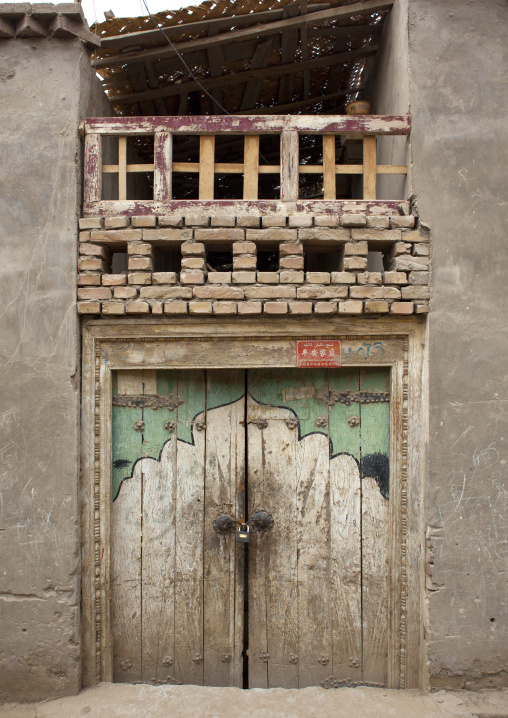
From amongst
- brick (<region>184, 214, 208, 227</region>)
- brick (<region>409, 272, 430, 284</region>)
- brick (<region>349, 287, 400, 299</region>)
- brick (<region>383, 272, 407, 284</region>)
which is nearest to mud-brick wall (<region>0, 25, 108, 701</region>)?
brick (<region>184, 214, 208, 227</region>)

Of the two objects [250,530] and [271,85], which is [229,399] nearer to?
[250,530]

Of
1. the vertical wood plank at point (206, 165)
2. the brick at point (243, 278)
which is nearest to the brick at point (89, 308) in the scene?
the brick at point (243, 278)

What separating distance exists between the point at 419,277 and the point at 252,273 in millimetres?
941

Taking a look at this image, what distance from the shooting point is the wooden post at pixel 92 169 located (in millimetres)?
2727

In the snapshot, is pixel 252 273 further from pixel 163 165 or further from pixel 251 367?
pixel 163 165

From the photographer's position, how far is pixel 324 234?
105 inches

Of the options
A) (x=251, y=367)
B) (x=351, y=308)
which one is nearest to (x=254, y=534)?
(x=251, y=367)

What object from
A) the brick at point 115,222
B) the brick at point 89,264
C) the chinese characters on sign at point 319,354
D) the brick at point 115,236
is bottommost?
the chinese characters on sign at point 319,354

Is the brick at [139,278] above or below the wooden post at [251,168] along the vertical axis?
below

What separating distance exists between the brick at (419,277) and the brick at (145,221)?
1.49m

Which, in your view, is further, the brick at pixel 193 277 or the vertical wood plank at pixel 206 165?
the vertical wood plank at pixel 206 165

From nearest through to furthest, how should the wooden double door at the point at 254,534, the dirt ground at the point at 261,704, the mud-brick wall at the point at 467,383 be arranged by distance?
the dirt ground at the point at 261,704 → the mud-brick wall at the point at 467,383 → the wooden double door at the point at 254,534

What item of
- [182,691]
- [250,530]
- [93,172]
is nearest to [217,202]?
[93,172]

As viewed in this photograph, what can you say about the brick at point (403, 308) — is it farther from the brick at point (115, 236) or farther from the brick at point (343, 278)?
the brick at point (115, 236)
